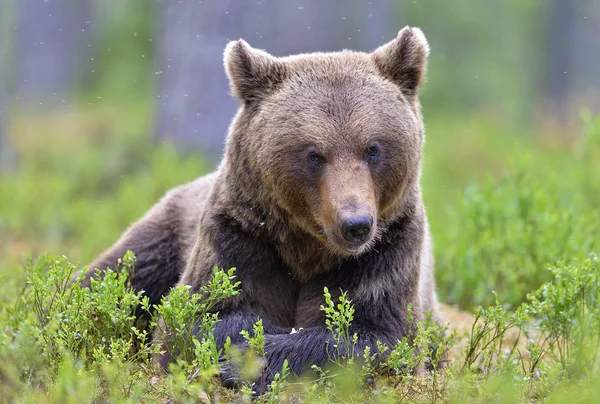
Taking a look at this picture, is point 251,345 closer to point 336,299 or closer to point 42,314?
point 336,299

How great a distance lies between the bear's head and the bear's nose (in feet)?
0.03

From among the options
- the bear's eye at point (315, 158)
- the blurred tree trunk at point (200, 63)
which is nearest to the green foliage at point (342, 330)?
the bear's eye at point (315, 158)

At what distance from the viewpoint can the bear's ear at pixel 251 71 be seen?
4855 mm

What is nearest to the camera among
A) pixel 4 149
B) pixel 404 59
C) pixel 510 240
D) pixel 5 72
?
pixel 404 59

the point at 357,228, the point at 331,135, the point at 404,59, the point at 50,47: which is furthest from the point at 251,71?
the point at 50,47

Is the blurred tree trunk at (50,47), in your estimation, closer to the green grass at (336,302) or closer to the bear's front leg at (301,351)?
the green grass at (336,302)

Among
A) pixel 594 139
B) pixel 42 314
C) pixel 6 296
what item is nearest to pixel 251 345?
pixel 42 314

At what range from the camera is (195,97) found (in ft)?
37.6

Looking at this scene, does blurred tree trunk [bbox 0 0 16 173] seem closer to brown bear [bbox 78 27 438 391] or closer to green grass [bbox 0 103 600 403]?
green grass [bbox 0 103 600 403]

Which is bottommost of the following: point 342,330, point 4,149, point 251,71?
point 4,149

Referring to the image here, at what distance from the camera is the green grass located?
4000 mm

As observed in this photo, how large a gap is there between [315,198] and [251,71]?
827 mm

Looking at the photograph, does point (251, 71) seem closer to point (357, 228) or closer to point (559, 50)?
point (357, 228)

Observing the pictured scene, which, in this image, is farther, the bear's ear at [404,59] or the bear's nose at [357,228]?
the bear's ear at [404,59]
